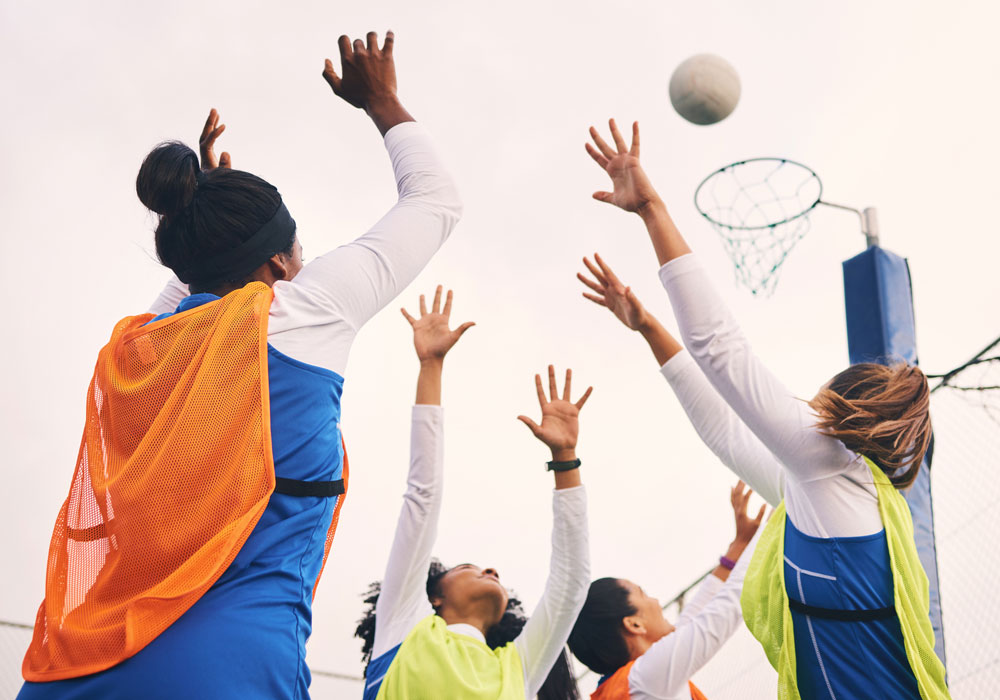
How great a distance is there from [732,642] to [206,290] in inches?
280

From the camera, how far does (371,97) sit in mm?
1919

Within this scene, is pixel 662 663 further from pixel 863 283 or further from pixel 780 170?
pixel 780 170

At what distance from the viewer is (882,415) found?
6.91ft

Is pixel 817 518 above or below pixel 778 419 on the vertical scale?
below

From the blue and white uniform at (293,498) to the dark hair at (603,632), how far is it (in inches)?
101

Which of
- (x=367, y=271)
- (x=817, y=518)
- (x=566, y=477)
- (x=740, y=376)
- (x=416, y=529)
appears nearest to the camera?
(x=367, y=271)

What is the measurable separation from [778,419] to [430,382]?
1474mm

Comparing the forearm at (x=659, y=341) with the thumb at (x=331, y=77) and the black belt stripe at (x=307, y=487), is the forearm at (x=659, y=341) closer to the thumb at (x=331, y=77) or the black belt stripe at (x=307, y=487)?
the thumb at (x=331, y=77)

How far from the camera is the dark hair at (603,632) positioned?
12.3ft

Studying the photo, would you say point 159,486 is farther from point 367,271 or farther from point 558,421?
point 558,421

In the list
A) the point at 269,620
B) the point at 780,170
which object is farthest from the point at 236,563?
the point at 780,170

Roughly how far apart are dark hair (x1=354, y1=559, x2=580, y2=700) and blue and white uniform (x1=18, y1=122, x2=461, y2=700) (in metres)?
2.33

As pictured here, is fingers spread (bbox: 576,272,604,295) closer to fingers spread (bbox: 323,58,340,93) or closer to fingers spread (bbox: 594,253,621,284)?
fingers spread (bbox: 594,253,621,284)

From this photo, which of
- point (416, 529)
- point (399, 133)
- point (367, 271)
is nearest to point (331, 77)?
point (399, 133)
